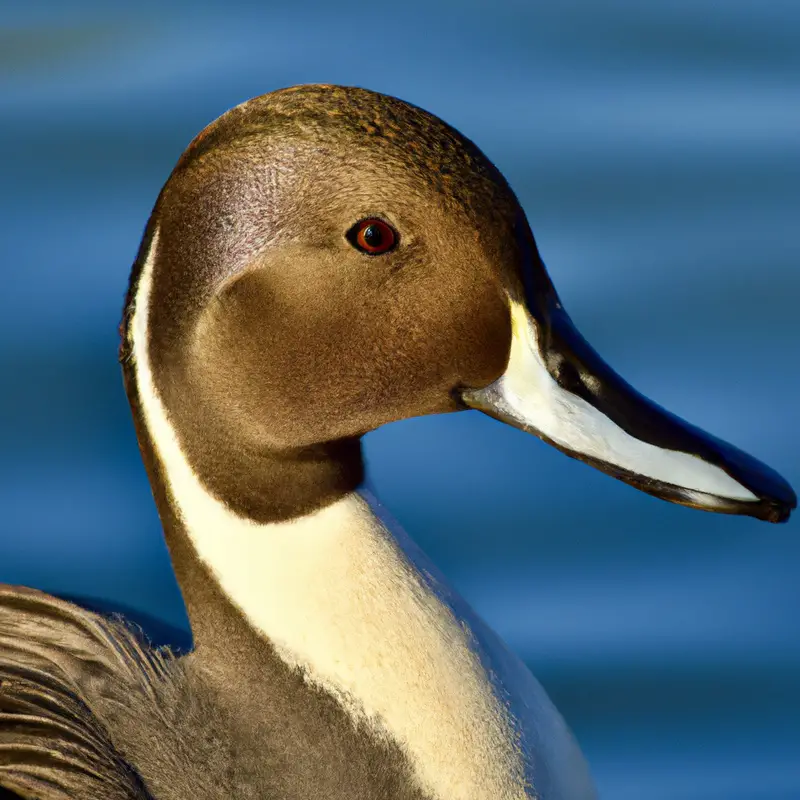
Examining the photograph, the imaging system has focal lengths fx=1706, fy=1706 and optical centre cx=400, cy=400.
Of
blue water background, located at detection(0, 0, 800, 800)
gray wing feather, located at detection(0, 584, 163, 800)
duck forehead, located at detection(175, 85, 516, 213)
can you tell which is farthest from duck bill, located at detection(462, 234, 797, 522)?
blue water background, located at detection(0, 0, 800, 800)

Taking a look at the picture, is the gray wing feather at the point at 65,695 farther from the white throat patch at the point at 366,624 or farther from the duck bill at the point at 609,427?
the duck bill at the point at 609,427

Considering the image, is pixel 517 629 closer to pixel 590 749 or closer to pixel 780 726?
pixel 590 749

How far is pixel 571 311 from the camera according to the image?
3.67m

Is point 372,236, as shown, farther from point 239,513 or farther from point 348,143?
point 239,513

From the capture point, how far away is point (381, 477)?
3.41 m

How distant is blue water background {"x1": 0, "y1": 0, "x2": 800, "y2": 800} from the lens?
10.3 feet

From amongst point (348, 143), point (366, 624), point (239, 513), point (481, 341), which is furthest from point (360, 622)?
point (348, 143)

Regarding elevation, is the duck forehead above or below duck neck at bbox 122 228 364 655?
above

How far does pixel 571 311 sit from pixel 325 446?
5.14 ft

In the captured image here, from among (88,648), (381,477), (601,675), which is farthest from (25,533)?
(601,675)

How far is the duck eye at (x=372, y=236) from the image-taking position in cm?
203

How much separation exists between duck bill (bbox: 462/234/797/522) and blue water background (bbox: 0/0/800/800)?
1.00 meters

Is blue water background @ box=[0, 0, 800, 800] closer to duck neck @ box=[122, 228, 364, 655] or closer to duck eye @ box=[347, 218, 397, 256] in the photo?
duck neck @ box=[122, 228, 364, 655]

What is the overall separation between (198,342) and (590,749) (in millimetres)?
1320
